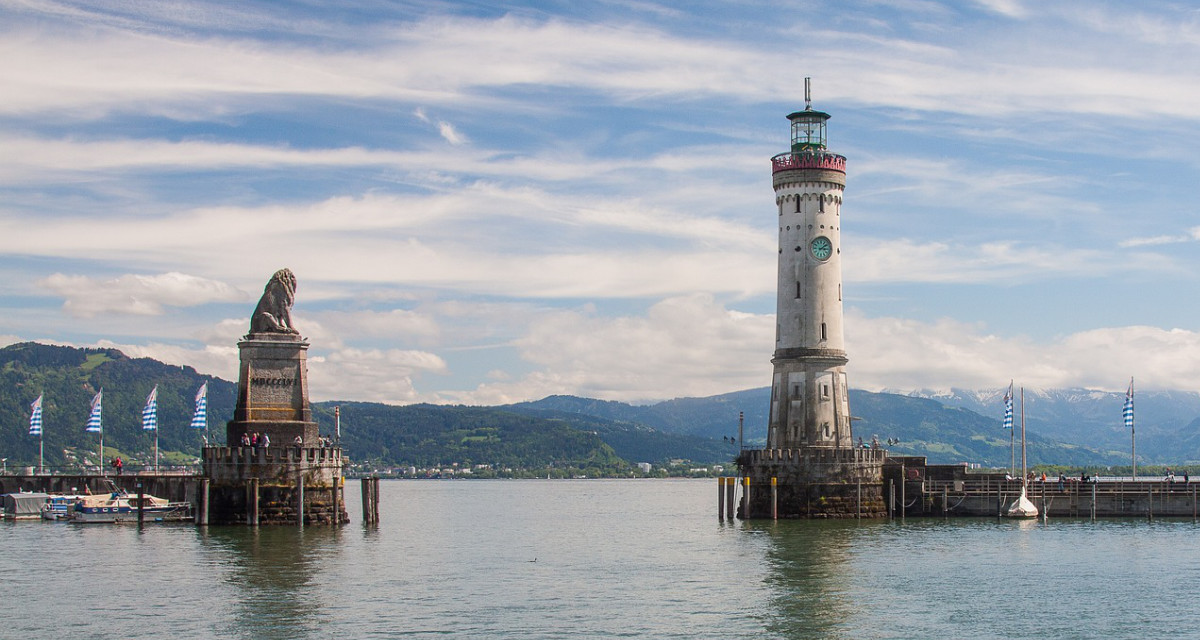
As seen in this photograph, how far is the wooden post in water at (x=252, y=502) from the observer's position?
81.8 m

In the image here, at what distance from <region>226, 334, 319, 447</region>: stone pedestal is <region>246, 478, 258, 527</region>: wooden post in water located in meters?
2.62

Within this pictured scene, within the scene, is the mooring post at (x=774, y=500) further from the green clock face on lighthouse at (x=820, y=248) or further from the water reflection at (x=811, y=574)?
the green clock face on lighthouse at (x=820, y=248)

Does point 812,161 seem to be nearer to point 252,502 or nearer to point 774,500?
point 774,500

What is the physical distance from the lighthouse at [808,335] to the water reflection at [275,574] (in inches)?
1163

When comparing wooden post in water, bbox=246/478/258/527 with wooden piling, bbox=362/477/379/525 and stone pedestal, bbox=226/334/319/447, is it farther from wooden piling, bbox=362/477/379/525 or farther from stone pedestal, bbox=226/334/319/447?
wooden piling, bbox=362/477/379/525

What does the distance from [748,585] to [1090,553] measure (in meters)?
23.1

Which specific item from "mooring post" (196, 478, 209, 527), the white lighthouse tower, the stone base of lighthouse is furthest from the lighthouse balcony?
"mooring post" (196, 478, 209, 527)

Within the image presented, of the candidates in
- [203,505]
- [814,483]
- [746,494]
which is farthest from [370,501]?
[814,483]

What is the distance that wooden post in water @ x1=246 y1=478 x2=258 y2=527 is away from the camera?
81750 mm

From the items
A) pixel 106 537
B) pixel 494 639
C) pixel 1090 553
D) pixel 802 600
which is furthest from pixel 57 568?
pixel 1090 553

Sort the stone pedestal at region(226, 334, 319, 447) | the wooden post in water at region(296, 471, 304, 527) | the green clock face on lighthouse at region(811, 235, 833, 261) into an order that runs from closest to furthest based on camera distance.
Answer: the wooden post in water at region(296, 471, 304, 527), the stone pedestal at region(226, 334, 319, 447), the green clock face on lighthouse at region(811, 235, 833, 261)

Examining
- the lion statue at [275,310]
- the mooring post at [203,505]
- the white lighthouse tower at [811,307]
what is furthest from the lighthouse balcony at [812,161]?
the mooring post at [203,505]

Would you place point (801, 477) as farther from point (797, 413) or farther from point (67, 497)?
point (67, 497)

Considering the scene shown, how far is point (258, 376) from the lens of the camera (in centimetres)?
8325
